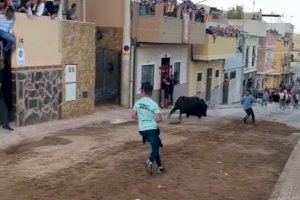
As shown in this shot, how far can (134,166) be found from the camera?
10.1 meters

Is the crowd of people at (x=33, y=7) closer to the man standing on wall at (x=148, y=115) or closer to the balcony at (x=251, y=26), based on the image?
the man standing on wall at (x=148, y=115)

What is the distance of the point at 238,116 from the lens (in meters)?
22.2

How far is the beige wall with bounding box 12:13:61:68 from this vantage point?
14.0m

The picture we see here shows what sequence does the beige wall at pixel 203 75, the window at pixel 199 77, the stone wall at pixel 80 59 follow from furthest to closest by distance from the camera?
the window at pixel 199 77 → the beige wall at pixel 203 75 → the stone wall at pixel 80 59

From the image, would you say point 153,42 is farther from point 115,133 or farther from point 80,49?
point 115,133

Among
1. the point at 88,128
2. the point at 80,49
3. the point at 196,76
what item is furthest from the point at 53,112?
the point at 196,76

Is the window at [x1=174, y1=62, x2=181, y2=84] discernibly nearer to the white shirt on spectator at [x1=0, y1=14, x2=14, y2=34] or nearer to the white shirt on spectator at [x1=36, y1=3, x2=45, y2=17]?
the white shirt on spectator at [x1=36, y1=3, x2=45, y2=17]

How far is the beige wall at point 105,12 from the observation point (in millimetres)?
20812

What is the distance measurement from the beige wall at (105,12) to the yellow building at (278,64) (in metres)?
38.2

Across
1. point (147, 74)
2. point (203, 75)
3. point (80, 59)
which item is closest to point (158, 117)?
point (80, 59)

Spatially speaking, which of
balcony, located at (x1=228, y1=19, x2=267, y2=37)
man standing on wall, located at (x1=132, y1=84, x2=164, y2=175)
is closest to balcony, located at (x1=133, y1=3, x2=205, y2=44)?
man standing on wall, located at (x1=132, y1=84, x2=164, y2=175)

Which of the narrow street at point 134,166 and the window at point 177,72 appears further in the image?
the window at point 177,72

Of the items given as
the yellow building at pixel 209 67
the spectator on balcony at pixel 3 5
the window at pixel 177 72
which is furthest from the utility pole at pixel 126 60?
the yellow building at pixel 209 67

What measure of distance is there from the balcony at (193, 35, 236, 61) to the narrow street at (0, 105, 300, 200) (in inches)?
516
